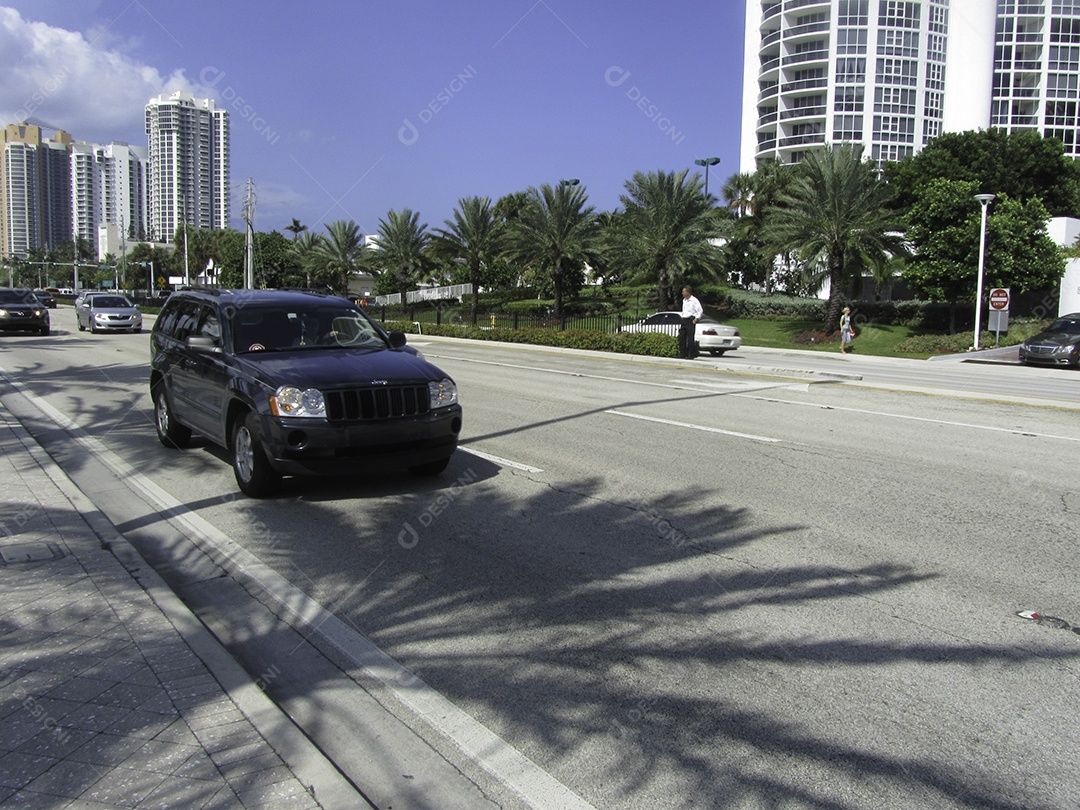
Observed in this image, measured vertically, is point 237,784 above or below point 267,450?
below

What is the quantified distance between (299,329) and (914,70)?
91122mm

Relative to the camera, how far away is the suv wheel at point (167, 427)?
31.5 ft

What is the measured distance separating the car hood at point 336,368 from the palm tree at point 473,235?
42160mm

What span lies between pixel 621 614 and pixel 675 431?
20.0ft

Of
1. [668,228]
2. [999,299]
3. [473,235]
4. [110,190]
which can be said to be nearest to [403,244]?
[473,235]

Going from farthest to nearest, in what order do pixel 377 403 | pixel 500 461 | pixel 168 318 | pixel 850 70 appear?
pixel 850 70 < pixel 168 318 < pixel 500 461 < pixel 377 403

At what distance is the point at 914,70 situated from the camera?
83.8 m

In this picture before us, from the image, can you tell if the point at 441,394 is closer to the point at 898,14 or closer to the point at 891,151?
the point at 891,151

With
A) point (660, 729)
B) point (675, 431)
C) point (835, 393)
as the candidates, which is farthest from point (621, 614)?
point (835, 393)

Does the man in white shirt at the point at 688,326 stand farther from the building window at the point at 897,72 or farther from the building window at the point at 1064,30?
the building window at the point at 1064,30

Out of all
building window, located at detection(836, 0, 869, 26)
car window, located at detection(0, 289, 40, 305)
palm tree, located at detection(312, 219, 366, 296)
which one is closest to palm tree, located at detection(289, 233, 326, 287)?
palm tree, located at detection(312, 219, 366, 296)

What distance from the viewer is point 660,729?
358 centimetres

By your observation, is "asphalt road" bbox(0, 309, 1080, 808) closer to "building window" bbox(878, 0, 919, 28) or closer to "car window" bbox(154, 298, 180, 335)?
"car window" bbox(154, 298, 180, 335)

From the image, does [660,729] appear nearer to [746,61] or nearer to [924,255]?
[924,255]
